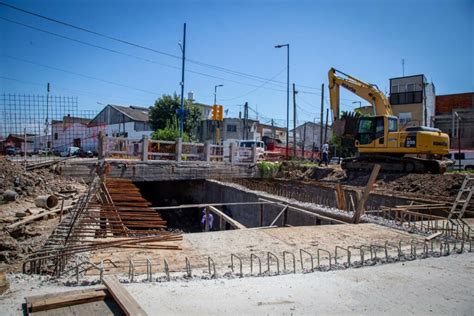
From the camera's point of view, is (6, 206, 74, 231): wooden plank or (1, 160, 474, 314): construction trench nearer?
(1, 160, 474, 314): construction trench

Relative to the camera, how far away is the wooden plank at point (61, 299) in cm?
296

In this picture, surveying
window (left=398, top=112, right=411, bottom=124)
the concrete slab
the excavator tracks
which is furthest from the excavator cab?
window (left=398, top=112, right=411, bottom=124)

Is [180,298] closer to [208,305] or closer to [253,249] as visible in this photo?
[208,305]

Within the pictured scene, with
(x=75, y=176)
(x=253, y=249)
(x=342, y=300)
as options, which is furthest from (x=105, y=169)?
(x=342, y=300)

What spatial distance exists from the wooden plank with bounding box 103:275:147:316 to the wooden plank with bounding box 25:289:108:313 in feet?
0.32

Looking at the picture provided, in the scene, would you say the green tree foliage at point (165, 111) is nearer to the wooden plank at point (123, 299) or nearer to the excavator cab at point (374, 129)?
the excavator cab at point (374, 129)

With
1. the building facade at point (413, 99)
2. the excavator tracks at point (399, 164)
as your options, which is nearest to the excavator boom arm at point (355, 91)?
the excavator tracks at point (399, 164)

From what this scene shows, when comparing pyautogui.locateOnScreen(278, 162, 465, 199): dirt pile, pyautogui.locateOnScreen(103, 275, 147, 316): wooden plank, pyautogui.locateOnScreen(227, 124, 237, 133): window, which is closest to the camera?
pyautogui.locateOnScreen(103, 275, 147, 316): wooden plank

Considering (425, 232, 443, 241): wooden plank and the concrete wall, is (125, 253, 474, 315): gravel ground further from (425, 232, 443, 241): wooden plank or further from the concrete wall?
the concrete wall

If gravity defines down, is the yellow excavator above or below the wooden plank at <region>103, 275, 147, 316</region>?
above

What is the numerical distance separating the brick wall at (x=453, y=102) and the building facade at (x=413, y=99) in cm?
111

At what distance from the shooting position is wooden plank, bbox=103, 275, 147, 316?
2.86m

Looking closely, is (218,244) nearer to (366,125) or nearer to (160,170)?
(160,170)

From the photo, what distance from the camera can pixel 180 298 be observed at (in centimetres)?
354
